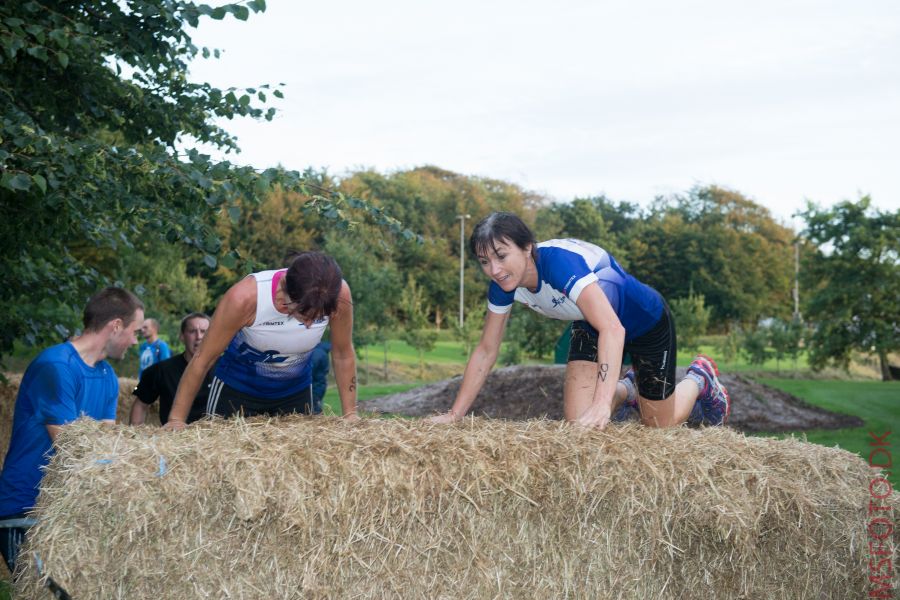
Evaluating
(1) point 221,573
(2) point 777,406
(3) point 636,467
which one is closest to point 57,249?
(1) point 221,573

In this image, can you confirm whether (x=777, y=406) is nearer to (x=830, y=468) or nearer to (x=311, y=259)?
(x=830, y=468)

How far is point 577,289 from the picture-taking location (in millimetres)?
4684

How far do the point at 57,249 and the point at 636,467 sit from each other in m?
6.10

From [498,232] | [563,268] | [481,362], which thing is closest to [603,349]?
[563,268]

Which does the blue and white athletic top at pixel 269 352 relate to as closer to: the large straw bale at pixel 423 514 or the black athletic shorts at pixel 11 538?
the large straw bale at pixel 423 514

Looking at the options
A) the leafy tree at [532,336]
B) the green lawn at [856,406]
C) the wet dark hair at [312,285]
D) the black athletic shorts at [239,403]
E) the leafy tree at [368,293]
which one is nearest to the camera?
the wet dark hair at [312,285]

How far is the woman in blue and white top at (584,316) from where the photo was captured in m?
4.63

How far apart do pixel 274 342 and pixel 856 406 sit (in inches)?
698

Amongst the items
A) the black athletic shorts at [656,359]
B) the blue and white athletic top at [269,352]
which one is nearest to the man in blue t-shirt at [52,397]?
the blue and white athletic top at [269,352]

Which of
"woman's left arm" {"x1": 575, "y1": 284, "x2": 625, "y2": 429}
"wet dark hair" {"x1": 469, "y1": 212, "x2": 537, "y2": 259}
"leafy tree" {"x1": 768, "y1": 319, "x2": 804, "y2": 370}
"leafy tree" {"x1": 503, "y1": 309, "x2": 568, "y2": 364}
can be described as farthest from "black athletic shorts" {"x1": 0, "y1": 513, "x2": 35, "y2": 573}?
"leafy tree" {"x1": 768, "y1": 319, "x2": 804, "y2": 370}

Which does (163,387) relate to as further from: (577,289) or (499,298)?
(577,289)

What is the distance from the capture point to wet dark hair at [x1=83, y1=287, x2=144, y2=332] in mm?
4715

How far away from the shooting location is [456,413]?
197 inches

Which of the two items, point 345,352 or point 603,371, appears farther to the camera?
point 345,352
